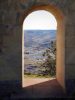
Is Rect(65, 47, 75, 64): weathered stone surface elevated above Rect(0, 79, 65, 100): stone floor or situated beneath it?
elevated above

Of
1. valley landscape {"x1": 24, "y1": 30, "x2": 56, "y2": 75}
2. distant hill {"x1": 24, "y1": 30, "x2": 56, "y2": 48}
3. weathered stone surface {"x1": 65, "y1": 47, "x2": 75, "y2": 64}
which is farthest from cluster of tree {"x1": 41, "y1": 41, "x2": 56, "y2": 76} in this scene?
distant hill {"x1": 24, "y1": 30, "x2": 56, "y2": 48}

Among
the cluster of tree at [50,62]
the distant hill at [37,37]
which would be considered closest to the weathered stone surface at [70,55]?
the cluster of tree at [50,62]

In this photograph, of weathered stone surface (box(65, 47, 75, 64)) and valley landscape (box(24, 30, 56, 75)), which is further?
valley landscape (box(24, 30, 56, 75))

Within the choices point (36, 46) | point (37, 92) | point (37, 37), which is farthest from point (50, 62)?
point (37, 37)

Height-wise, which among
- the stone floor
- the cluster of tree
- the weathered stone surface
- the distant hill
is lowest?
the stone floor

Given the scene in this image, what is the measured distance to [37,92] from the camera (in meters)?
11.2

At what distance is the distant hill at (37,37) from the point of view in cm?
2992

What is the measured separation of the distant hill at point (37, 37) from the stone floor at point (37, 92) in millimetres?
16601

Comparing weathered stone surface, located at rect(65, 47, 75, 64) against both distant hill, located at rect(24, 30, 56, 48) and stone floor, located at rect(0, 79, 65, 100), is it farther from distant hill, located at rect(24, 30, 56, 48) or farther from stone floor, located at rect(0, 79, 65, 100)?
distant hill, located at rect(24, 30, 56, 48)

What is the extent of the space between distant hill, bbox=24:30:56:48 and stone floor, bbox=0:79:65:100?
16601mm

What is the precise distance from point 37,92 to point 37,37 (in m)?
22.8

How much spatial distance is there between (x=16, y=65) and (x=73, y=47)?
7.55ft

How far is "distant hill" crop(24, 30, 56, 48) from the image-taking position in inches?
1178

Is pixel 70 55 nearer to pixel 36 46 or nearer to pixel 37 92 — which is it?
pixel 37 92
